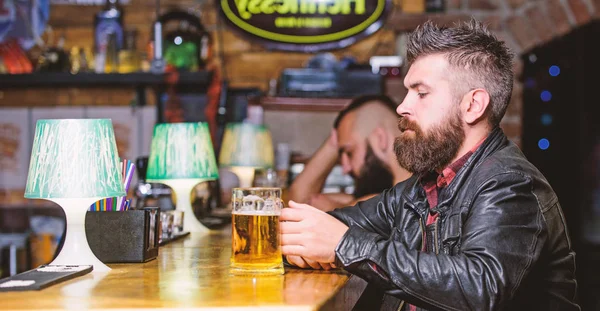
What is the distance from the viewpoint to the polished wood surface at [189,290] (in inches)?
53.7

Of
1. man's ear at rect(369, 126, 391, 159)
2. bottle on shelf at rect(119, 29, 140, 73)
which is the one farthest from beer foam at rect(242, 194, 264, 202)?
bottle on shelf at rect(119, 29, 140, 73)

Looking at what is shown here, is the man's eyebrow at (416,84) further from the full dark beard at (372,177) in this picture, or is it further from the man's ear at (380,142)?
the man's ear at (380,142)

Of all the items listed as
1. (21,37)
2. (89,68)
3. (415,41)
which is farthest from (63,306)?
(21,37)

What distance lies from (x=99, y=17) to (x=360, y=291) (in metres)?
3.75

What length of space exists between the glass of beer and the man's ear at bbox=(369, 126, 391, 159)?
2193 millimetres

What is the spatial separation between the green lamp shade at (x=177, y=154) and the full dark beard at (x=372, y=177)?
1.25 metres

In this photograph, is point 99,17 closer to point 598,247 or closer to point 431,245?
point 598,247

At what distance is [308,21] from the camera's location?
4.93 m

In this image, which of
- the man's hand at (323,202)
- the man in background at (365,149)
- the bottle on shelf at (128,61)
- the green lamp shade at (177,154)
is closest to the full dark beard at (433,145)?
the green lamp shade at (177,154)

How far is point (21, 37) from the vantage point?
5387mm

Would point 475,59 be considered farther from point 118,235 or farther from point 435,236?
point 118,235

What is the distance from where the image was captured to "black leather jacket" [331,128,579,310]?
156 centimetres

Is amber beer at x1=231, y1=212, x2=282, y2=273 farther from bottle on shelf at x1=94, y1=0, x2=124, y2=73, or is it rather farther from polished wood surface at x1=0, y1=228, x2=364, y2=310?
bottle on shelf at x1=94, y1=0, x2=124, y2=73

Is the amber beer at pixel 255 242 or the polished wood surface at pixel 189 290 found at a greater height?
the amber beer at pixel 255 242
